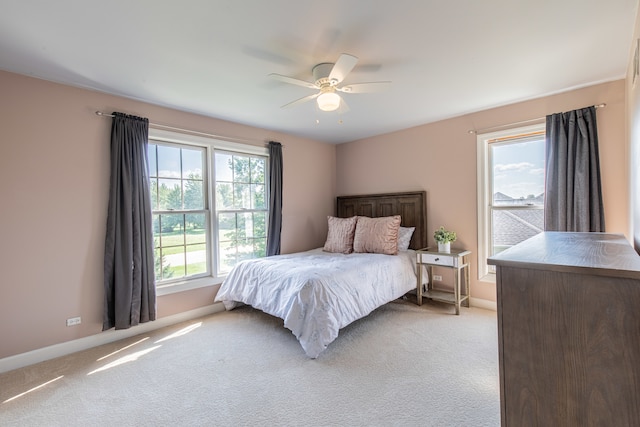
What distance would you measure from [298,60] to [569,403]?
2.45m

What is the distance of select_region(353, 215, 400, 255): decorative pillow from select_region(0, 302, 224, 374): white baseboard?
2.16 meters

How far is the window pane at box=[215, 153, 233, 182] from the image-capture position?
380 cm

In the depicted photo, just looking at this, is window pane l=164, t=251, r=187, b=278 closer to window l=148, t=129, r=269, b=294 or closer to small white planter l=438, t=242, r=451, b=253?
window l=148, t=129, r=269, b=294

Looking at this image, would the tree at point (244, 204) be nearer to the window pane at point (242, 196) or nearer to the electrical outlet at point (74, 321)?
the window pane at point (242, 196)

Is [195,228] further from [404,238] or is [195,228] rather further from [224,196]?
[404,238]

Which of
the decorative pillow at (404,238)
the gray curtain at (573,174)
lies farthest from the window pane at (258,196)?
the gray curtain at (573,174)

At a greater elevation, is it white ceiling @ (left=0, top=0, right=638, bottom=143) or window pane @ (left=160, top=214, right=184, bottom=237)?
white ceiling @ (left=0, top=0, right=638, bottom=143)

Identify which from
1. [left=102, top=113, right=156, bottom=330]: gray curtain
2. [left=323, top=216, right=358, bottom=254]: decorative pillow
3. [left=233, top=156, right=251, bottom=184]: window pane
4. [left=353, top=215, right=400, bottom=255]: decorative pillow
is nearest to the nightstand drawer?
[left=353, top=215, right=400, bottom=255]: decorative pillow

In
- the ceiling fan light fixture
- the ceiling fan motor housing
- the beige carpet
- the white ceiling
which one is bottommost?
the beige carpet

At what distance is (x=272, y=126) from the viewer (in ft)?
13.4

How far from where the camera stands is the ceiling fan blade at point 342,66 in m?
1.94

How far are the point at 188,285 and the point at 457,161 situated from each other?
148 inches

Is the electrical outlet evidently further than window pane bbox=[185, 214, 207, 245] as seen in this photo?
No

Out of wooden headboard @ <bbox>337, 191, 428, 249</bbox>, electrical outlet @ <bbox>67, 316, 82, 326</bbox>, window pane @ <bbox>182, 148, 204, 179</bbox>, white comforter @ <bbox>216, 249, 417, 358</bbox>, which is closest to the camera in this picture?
white comforter @ <bbox>216, 249, 417, 358</bbox>
